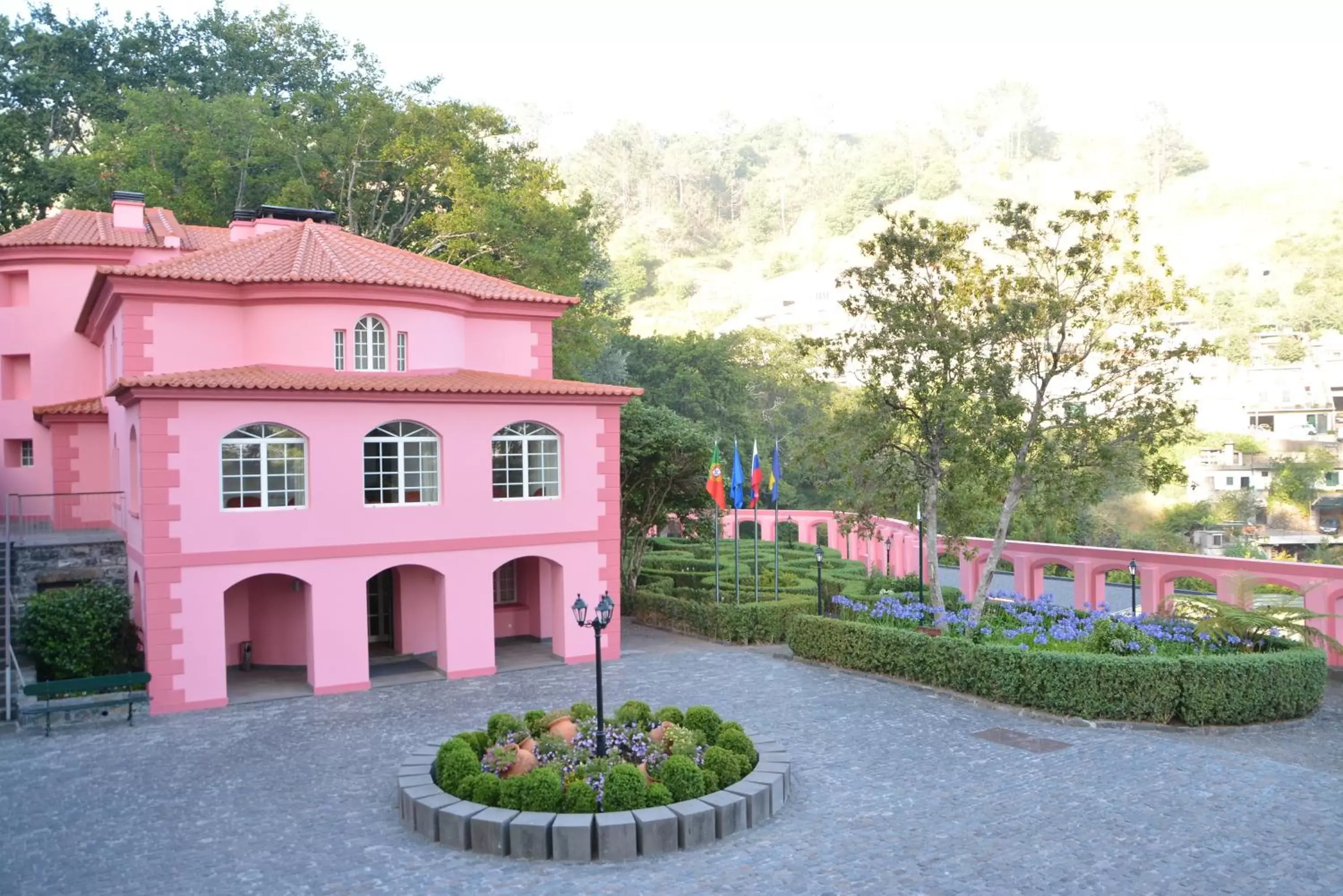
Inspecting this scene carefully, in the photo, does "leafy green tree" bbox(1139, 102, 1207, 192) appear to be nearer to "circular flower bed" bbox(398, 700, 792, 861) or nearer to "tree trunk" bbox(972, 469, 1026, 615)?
"tree trunk" bbox(972, 469, 1026, 615)

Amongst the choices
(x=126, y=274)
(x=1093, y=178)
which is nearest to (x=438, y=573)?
(x=126, y=274)

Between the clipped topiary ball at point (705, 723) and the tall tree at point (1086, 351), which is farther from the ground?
the tall tree at point (1086, 351)

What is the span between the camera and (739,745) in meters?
13.1

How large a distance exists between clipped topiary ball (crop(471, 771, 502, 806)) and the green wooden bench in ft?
27.1

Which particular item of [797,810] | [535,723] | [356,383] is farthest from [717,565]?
[797,810]

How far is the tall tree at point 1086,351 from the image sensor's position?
18.8 metres

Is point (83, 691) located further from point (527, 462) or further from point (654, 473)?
point (654, 473)

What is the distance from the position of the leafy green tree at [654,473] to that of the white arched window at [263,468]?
31.9 feet

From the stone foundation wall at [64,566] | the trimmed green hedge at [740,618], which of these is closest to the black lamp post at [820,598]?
the trimmed green hedge at [740,618]

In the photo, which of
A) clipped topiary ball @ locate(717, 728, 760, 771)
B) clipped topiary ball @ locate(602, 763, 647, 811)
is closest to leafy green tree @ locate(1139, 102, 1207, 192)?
clipped topiary ball @ locate(717, 728, 760, 771)

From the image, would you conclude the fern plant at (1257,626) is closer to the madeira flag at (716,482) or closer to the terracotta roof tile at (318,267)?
the madeira flag at (716,482)

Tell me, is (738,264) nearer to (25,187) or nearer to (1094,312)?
(25,187)

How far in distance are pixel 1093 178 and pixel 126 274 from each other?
150m

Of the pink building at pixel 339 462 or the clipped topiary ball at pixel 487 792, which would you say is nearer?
the clipped topiary ball at pixel 487 792
